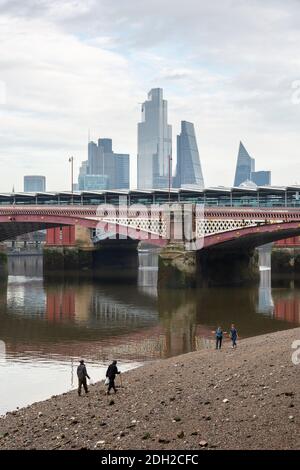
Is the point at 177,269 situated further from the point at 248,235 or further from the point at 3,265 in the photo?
the point at 3,265

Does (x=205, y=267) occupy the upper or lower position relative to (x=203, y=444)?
upper

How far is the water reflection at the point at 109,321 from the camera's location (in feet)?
103

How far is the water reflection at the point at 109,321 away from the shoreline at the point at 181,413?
3.86m

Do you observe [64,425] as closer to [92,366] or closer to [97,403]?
[97,403]

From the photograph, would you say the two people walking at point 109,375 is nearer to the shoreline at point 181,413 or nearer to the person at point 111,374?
the person at point 111,374

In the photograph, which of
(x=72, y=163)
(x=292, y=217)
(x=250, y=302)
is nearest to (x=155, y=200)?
(x=72, y=163)

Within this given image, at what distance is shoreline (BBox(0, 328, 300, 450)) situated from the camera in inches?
674

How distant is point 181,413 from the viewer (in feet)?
63.0

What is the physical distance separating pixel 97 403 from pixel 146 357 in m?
11.0

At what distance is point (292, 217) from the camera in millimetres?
61906

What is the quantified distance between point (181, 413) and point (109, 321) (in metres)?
26.6

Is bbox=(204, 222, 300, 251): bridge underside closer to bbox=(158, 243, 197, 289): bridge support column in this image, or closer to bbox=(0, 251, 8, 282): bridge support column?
bbox=(158, 243, 197, 289): bridge support column

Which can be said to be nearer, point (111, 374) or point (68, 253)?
point (111, 374)

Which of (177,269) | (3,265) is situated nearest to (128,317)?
(177,269)
